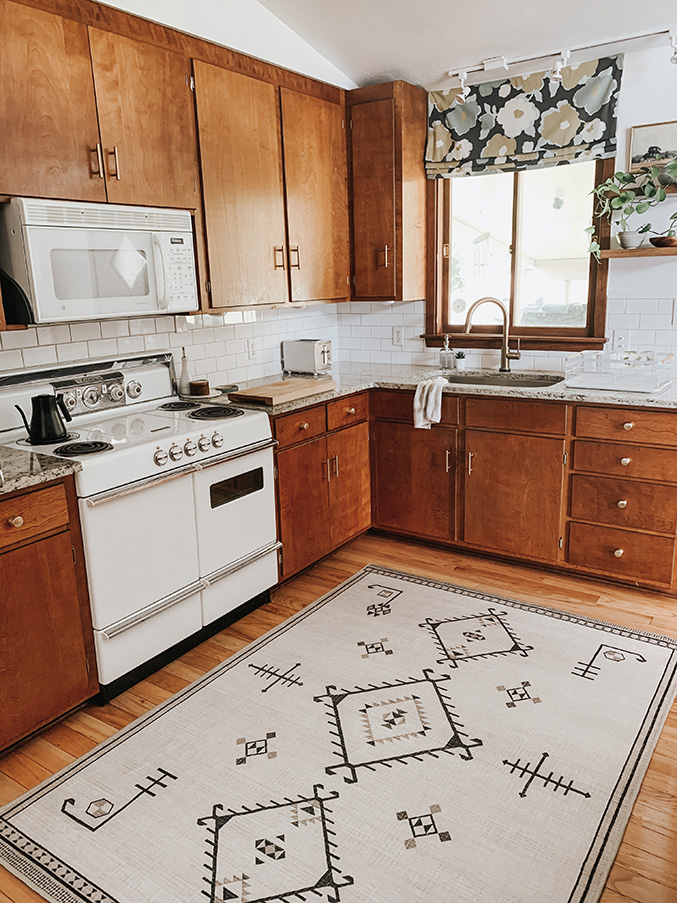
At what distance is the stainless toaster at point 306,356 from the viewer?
394cm

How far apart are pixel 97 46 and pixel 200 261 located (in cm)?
88

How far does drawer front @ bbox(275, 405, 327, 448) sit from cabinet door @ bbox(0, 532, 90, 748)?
1.17m

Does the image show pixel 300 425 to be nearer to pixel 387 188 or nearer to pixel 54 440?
pixel 54 440

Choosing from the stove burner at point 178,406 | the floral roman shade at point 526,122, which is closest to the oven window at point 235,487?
the stove burner at point 178,406

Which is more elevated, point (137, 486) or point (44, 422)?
point (44, 422)

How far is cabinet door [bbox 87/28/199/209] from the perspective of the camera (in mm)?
2631

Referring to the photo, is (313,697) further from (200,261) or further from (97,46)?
(97,46)

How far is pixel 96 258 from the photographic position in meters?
2.62

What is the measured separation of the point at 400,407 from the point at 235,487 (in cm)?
118

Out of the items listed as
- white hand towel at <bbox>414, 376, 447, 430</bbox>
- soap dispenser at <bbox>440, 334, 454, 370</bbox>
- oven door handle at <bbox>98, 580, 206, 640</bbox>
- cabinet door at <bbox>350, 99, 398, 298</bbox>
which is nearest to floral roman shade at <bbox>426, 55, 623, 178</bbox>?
cabinet door at <bbox>350, 99, 398, 298</bbox>

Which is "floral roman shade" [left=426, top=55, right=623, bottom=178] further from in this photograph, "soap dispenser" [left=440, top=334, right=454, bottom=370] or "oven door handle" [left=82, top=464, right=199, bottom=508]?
"oven door handle" [left=82, top=464, right=199, bottom=508]

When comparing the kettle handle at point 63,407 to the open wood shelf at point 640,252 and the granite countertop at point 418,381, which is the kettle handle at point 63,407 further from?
the open wood shelf at point 640,252

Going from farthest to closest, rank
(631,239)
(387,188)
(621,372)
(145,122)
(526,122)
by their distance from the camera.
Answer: (387,188) < (526,122) < (631,239) < (621,372) < (145,122)

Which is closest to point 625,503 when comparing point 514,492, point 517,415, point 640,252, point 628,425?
point 628,425
